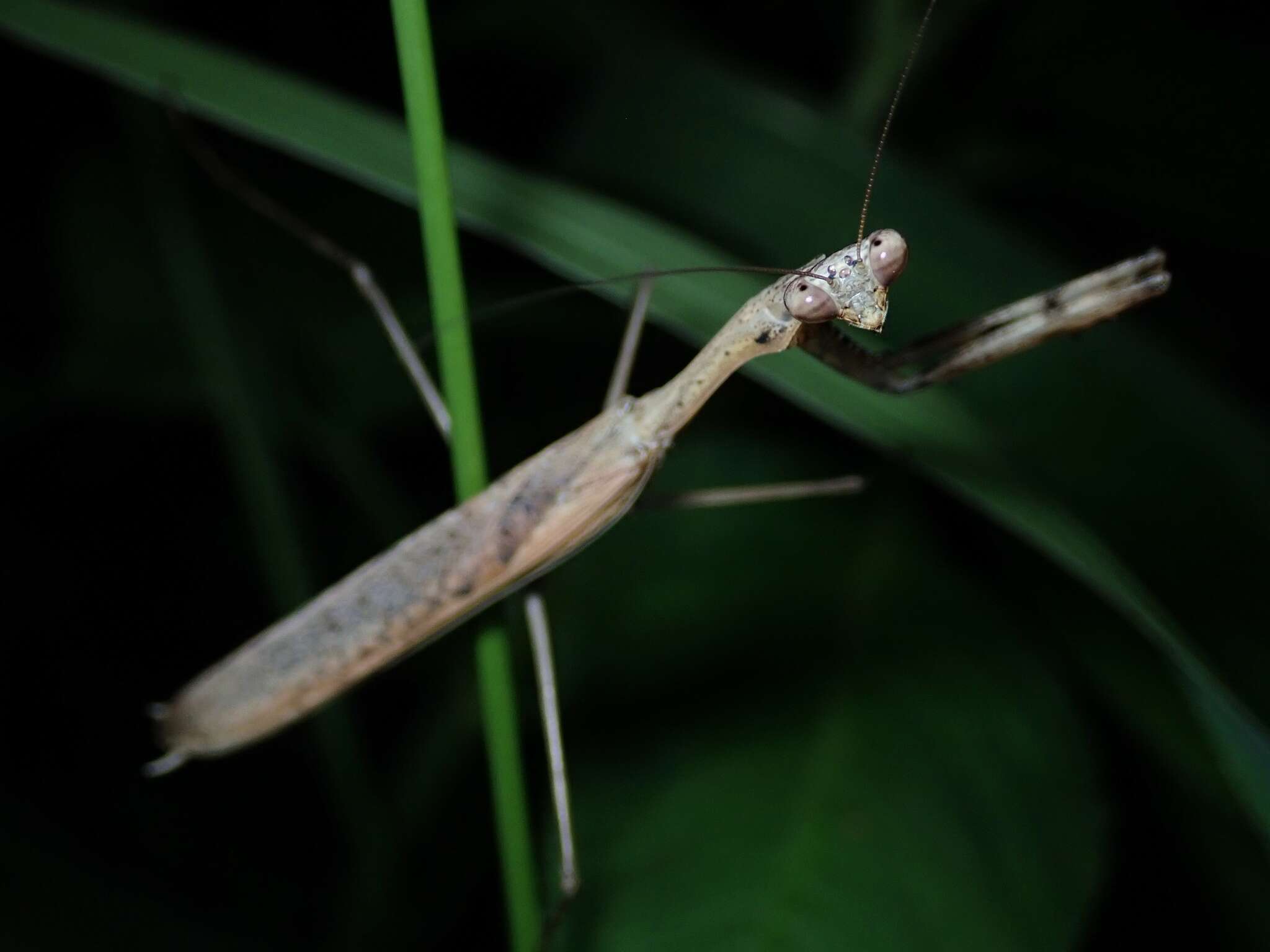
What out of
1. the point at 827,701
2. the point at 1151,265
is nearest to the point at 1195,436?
the point at 1151,265

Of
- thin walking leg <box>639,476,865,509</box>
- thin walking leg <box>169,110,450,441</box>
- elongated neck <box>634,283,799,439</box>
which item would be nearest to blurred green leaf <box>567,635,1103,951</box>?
thin walking leg <box>639,476,865,509</box>

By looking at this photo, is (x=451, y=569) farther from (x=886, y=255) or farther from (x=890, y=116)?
(x=890, y=116)

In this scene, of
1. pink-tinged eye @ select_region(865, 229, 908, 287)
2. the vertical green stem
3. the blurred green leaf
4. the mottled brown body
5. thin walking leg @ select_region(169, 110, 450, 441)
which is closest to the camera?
the vertical green stem

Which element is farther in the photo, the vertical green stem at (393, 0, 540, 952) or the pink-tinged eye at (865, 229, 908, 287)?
the pink-tinged eye at (865, 229, 908, 287)

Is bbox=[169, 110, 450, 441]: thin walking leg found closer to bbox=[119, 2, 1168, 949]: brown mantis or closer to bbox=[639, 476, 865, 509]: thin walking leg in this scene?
bbox=[119, 2, 1168, 949]: brown mantis

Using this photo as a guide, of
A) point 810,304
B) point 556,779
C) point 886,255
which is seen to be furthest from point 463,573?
point 886,255

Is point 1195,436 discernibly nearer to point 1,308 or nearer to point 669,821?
point 669,821
